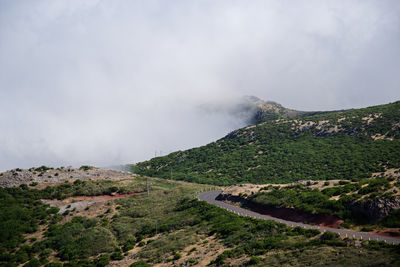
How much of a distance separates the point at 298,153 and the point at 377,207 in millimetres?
73562

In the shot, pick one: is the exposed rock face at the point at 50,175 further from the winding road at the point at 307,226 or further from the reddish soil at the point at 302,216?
the reddish soil at the point at 302,216

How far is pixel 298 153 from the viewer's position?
105375 mm

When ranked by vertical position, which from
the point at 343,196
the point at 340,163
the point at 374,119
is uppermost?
the point at 374,119

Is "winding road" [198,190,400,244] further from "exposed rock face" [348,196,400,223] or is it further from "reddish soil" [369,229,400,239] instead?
"exposed rock face" [348,196,400,223]

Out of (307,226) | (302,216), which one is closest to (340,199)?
(302,216)

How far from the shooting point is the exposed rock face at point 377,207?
32.4 m

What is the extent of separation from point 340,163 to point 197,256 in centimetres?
6764

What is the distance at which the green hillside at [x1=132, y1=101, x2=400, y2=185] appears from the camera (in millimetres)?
85812

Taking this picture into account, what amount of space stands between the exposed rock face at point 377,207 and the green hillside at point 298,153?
1704 inches

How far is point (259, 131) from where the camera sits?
139 m

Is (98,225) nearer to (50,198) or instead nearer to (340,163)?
(50,198)

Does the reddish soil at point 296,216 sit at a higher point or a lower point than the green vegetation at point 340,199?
lower

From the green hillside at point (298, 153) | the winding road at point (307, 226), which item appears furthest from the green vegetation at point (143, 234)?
the green hillside at point (298, 153)

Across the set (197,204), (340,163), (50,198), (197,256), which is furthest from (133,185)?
(340,163)
